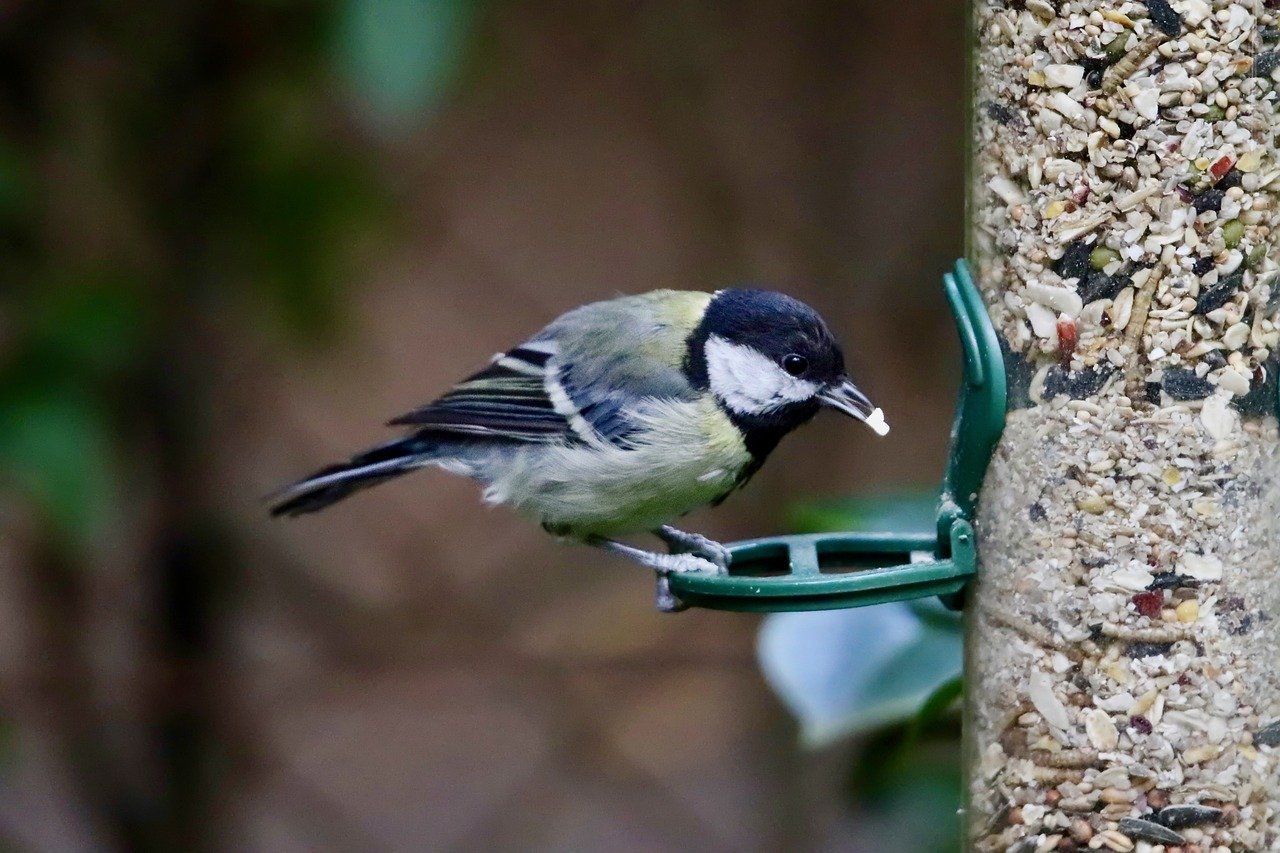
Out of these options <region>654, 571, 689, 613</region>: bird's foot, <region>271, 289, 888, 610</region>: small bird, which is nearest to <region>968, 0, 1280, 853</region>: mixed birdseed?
<region>271, 289, 888, 610</region>: small bird

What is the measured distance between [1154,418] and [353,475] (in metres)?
1.51

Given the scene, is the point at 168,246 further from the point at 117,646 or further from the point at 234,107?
the point at 117,646

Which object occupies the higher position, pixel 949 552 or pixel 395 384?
pixel 395 384

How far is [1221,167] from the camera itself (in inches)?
74.2

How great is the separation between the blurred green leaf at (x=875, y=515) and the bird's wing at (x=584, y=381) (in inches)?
12.4

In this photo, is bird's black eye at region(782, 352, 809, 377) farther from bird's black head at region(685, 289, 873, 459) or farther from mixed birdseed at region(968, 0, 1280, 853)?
mixed birdseed at region(968, 0, 1280, 853)

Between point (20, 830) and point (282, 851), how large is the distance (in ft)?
2.75

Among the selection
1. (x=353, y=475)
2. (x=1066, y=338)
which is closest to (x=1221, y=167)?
(x=1066, y=338)

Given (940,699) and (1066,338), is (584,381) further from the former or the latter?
(1066,338)

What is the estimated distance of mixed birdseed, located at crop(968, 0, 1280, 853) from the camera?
188 centimetres

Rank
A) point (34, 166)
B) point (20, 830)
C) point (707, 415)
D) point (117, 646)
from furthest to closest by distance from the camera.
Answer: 1. point (20, 830)
2. point (117, 646)
3. point (34, 166)
4. point (707, 415)

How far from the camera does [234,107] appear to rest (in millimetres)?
3543

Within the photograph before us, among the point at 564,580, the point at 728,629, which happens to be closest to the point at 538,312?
the point at 564,580

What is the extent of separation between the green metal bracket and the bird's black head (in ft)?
1.43
